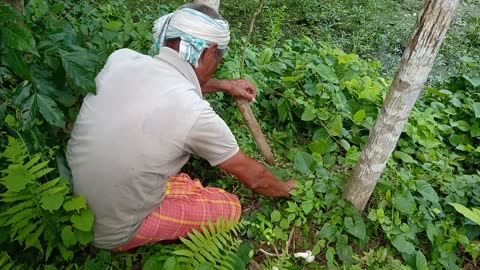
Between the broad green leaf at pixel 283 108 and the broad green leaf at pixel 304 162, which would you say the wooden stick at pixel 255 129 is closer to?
the broad green leaf at pixel 304 162

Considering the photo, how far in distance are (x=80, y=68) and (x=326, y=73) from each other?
206 cm

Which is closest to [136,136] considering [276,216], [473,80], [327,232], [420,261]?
[276,216]

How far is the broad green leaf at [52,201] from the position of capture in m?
1.81

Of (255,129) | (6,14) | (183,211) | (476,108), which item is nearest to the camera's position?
(6,14)

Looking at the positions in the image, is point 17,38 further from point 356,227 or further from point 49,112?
point 356,227

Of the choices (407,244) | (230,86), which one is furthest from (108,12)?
(407,244)

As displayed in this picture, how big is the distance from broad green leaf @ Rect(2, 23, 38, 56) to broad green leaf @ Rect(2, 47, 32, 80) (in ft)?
0.11

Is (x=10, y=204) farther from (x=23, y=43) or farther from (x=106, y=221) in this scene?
(x=23, y=43)

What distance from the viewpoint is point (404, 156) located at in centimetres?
303

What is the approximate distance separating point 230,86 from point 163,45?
28.3 inches

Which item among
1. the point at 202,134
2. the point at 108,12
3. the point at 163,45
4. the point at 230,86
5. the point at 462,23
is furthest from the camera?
the point at 462,23

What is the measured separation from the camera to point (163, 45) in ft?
7.29

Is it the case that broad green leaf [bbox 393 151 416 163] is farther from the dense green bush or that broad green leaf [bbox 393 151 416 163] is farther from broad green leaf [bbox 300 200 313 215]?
broad green leaf [bbox 300 200 313 215]

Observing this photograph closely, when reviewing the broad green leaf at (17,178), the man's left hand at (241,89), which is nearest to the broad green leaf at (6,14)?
the broad green leaf at (17,178)
